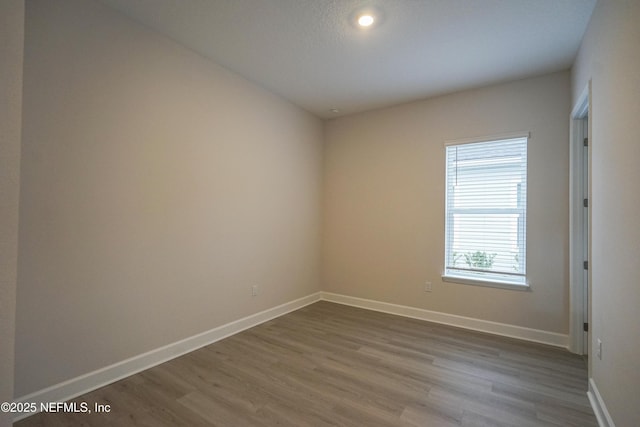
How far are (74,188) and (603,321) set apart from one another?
3.73 metres

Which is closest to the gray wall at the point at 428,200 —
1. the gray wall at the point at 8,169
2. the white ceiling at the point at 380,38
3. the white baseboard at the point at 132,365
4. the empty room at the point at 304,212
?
the empty room at the point at 304,212

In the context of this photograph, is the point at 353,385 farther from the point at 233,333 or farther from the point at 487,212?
the point at 487,212

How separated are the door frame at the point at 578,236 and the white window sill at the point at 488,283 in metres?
0.42

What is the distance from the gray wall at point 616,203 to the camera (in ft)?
4.92

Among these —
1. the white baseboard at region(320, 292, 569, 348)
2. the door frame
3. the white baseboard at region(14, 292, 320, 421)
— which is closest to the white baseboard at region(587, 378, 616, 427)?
the door frame

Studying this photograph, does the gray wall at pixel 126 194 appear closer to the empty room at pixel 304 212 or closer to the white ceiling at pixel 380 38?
the empty room at pixel 304 212

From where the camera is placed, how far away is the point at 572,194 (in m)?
2.96

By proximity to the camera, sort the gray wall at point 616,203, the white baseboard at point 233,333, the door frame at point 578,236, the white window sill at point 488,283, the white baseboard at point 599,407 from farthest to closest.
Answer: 1. the white window sill at point 488,283
2. the door frame at point 578,236
3. the white baseboard at point 233,333
4. the white baseboard at point 599,407
5. the gray wall at point 616,203

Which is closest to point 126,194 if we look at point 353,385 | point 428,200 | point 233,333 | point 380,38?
point 233,333

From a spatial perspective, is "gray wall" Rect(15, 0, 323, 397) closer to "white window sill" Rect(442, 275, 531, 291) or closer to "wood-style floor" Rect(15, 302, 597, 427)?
"wood-style floor" Rect(15, 302, 597, 427)

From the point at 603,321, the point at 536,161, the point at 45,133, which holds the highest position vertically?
the point at 536,161

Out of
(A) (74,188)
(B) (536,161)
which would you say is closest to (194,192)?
(A) (74,188)

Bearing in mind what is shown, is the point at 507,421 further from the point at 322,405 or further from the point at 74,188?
the point at 74,188

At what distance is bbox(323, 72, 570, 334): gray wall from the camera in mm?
3176
